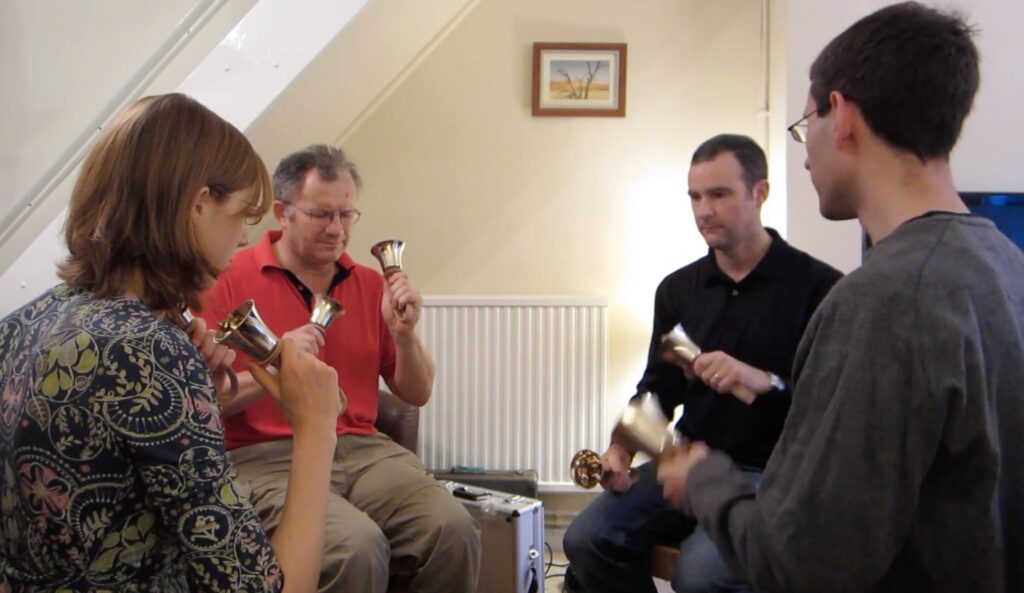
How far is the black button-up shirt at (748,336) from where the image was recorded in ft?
6.22

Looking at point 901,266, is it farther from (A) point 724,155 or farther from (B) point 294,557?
(A) point 724,155

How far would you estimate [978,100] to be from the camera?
2.49 meters

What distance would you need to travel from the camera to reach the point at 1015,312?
92 centimetres

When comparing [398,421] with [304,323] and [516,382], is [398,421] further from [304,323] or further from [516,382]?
[516,382]

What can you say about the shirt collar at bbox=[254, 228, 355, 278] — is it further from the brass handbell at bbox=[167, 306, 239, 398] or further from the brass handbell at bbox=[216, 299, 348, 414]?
the brass handbell at bbox=[216, 299, 348, 414]

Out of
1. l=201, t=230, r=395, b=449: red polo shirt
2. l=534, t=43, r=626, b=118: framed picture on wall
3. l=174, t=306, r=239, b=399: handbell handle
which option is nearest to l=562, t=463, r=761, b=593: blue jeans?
l=201, t=230, r=395, b=449: red polo shirt

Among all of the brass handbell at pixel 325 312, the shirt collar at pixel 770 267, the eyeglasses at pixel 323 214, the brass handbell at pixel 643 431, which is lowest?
the brass handbell at pixel 643 431

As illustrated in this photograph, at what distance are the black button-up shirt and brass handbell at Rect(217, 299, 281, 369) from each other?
108cm

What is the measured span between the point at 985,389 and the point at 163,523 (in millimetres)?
934

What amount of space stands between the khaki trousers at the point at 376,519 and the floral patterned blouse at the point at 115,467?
2.39ft

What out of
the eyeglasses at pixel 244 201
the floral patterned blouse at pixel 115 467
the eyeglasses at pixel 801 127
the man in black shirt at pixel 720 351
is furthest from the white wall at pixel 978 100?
the floral patterned blouse at pixel 115 467

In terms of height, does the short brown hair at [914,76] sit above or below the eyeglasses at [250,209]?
above

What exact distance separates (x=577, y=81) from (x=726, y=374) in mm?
2037

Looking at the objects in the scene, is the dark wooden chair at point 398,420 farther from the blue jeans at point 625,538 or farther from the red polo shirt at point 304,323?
the blue jeans at point 625,538
